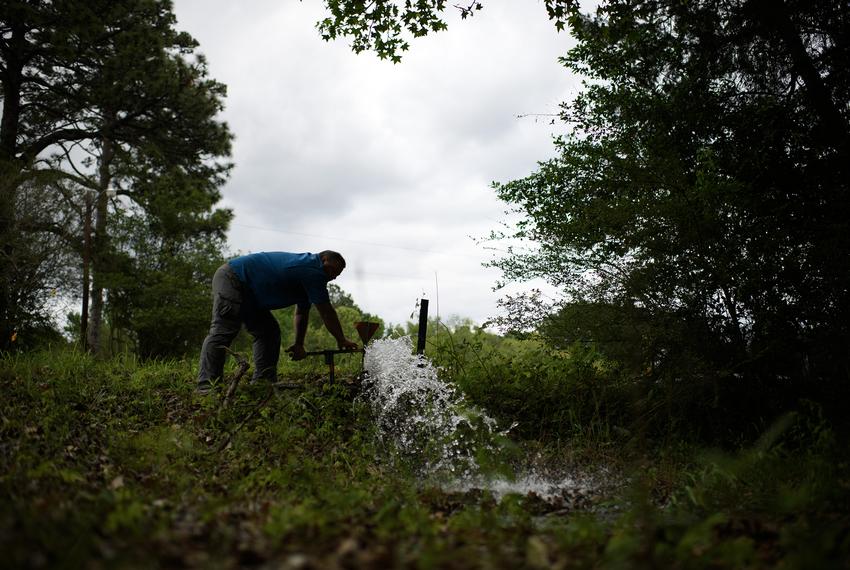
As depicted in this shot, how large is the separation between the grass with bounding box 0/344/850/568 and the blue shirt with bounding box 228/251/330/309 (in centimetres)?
103

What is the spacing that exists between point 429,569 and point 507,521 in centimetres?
165

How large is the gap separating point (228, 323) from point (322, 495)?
357 centimetres

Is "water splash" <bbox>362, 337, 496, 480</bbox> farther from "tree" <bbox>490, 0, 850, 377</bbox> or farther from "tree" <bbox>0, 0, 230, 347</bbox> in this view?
"tree" <bbox>0, 0, 230, 347</bbox>

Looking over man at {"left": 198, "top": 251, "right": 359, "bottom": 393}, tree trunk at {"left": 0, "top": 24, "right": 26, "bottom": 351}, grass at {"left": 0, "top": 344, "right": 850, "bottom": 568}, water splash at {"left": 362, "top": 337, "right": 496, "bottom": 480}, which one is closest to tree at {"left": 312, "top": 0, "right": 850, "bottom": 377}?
grass at {"left": 0, "top": 344, "right": 850, "bottom": 568}

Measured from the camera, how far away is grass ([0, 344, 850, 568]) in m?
2.14

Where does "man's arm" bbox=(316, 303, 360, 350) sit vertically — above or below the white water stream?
above

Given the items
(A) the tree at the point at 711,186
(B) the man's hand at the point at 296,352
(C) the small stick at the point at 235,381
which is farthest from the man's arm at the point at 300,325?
(A) the tree at the point at 711,186

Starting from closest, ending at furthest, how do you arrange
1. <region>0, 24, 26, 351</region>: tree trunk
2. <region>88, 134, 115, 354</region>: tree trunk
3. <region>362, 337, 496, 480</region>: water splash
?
<region>362, 337, 496, 480</region>: water splash → <region>0, 24, 26, 351</region>: tree trunk → <region>88, 134, 115, 354</region>: tree trunk

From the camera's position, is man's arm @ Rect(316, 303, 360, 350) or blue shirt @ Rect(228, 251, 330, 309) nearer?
man's arm @ Rect(316, 303, 360, 350)

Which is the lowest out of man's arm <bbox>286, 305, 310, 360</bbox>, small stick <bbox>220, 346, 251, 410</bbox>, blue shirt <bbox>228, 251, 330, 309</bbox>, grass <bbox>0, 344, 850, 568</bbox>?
grass <bbox>0, 344, 850, 568</bbox>

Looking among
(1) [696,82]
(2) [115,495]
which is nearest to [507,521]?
(2) [115,495]

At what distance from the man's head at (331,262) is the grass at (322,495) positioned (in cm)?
130

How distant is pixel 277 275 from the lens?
6.52m

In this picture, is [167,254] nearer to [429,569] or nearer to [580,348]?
[580,348]
